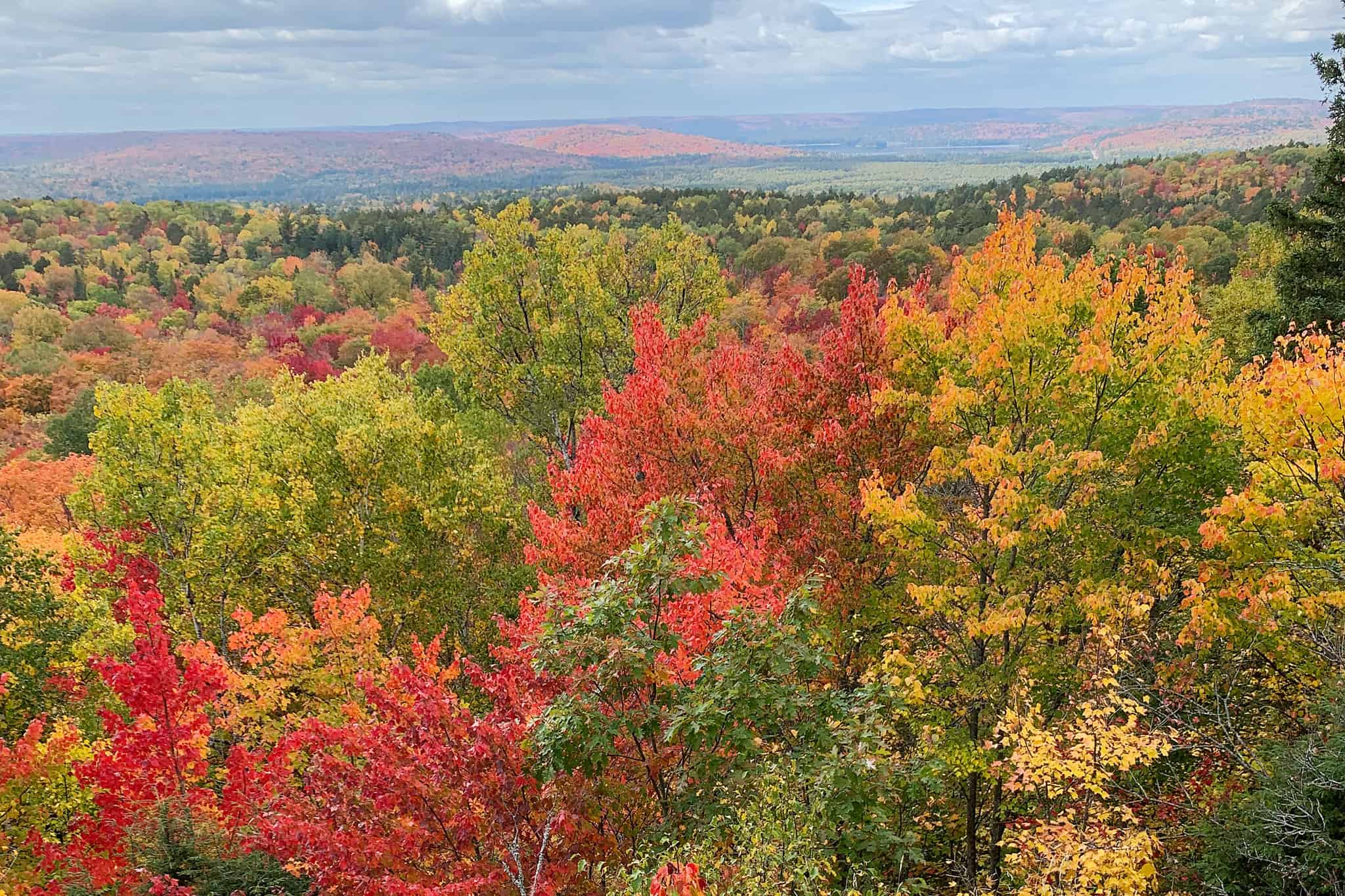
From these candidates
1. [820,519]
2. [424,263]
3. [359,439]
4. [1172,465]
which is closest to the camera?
[1172,465]

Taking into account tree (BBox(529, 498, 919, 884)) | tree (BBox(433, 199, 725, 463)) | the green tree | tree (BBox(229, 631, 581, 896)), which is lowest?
the green tree

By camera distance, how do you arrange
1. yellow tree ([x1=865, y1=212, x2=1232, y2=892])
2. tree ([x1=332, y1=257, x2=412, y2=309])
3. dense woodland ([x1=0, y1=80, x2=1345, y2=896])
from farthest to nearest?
tree ([x1=332, y1=257, x2=412, y2=309])
yellow tree ([x1=865, y1=212, x2=1232, y2=892])
dense woodland ([x1=0, y1=80, x2=1345, y2=896])

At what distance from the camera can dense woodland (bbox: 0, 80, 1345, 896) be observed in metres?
9.05

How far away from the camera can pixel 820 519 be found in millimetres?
15992

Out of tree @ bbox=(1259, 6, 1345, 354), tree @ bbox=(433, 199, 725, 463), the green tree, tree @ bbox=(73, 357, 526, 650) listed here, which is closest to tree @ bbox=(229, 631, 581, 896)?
tree @ bbox=(73, 357, 526, 650)

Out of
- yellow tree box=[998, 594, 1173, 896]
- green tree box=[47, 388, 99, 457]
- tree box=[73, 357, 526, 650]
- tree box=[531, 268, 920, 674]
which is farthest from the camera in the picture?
green tree box=[47, 388, 99, 457]

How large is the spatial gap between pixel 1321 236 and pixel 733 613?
2387cm

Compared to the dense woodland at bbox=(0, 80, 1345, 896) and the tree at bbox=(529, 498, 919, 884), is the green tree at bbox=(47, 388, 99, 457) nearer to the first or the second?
the dense woodland at bbox=(0, 80, 1345, 896)

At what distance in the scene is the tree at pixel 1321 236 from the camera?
72.4 feet

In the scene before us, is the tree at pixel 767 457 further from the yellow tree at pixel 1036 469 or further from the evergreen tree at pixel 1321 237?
the evergreen tree at pixel 1321 237

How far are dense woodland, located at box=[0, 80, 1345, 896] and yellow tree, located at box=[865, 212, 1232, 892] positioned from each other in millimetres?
86

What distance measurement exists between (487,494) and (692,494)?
7682 millimetres

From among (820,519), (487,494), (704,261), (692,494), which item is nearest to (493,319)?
(487,494)

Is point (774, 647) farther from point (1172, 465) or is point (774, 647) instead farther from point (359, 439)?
point (359, 439)
